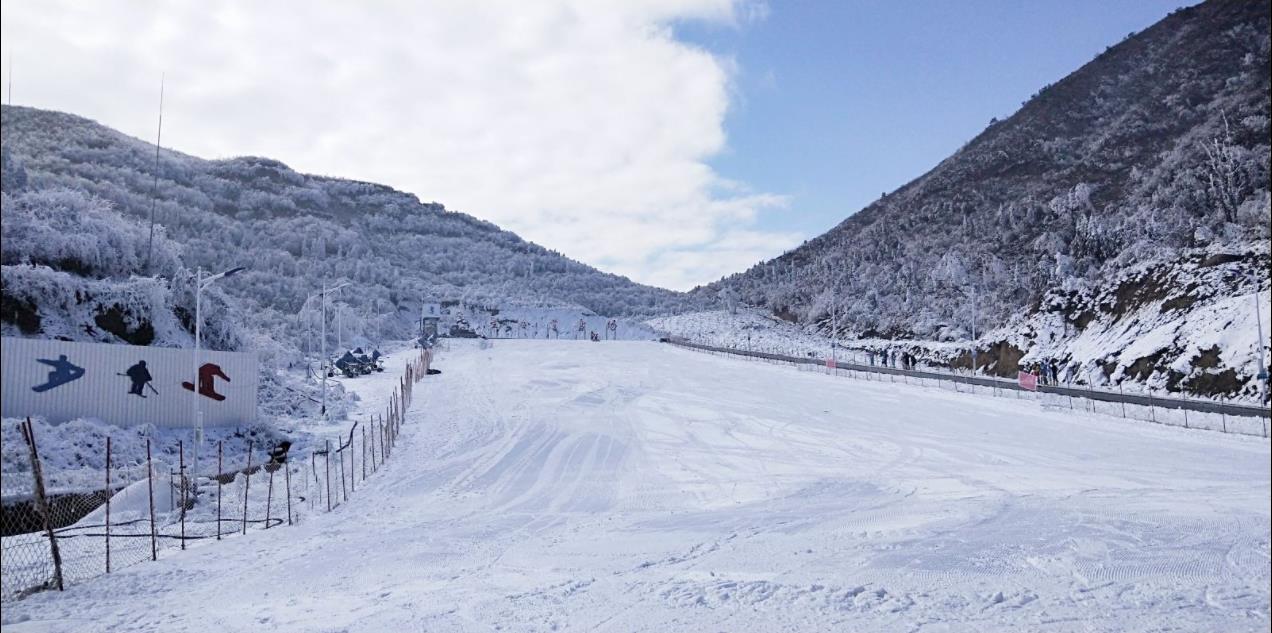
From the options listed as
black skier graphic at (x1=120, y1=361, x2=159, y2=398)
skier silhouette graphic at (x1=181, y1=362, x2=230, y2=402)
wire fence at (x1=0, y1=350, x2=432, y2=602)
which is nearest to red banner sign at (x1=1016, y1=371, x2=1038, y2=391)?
wire fence at (x1=0, y1=350, x2=432, y2=602)

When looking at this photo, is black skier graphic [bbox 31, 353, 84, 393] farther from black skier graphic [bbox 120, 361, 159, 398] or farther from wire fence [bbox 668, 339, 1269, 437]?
wire fence [bbox 668, 339, 1269, 437]

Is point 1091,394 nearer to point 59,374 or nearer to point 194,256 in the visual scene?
point 59,374

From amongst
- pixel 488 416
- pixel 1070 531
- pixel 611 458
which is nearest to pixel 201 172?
pixel 488 416

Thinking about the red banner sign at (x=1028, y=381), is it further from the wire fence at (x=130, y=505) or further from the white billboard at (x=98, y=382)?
the white billboard at (x=98, y=382)

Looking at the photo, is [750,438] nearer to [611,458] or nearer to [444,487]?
[611,458]

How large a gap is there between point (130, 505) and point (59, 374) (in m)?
11.6

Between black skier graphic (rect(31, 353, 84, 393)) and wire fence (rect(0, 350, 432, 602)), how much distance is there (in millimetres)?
298

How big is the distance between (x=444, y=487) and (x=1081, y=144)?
19.0 m

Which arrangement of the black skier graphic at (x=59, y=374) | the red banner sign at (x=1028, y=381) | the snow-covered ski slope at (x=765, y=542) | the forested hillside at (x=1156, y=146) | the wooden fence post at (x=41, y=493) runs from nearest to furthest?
the forested hillside at (x=1156, y=146)
the wooden fence post at (x=41, y=493)
the black skier graphic at (x=59, y=374)
the snow-covered ski slope at (x=765, y=542)
the red banner sign at (x=1028, y=381)

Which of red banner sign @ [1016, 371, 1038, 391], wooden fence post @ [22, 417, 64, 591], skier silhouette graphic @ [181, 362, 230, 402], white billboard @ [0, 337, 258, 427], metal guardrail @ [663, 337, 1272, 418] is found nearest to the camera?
white billboard @ [0, 337, 258, 427]

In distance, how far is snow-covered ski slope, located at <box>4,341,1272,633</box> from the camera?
7941mm

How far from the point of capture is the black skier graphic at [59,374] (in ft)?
16.6

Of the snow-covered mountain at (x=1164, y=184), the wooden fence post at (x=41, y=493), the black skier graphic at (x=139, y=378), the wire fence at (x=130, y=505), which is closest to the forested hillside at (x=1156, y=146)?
the snow-covered mountain at (x=1164, y=184)

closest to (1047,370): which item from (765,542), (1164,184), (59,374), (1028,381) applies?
(1028,381)
